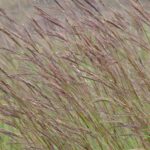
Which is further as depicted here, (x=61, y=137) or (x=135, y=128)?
(x=61, y=137)

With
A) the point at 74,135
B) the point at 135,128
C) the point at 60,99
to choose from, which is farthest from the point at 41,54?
the point at 135,128

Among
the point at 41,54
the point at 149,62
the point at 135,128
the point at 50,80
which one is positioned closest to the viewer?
the point at 135,128

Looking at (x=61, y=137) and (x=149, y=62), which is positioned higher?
(x=149, y=62)

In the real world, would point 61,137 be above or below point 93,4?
below

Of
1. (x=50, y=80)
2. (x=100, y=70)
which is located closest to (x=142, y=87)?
(x=100, y=70)

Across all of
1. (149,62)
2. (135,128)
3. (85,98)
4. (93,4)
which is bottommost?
(135,128)

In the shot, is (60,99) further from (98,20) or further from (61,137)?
(98,20)

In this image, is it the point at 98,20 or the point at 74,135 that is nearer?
the point at 74,135

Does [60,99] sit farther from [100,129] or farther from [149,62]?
[149,62]

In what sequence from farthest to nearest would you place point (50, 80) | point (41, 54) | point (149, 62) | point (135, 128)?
point (149, 62) → point (41, 54) → point (50, 80) → point (135, 128)
